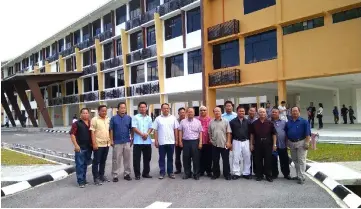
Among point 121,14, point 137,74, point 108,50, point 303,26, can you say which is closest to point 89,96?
point 108,50

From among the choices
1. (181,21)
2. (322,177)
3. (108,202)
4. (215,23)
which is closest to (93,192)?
(108,202)

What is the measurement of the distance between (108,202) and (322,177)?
4593 millimetres

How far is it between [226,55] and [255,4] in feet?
Result: 12.1

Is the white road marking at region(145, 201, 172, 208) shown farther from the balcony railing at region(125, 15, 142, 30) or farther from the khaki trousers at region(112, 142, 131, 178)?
the balcony railing at region(125, 15, 142, 30)

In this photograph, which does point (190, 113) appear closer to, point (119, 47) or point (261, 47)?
point (261, 47)

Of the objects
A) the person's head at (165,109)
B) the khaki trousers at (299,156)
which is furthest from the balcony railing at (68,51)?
the khaki trousers at (299,156)

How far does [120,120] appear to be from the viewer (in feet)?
27.0

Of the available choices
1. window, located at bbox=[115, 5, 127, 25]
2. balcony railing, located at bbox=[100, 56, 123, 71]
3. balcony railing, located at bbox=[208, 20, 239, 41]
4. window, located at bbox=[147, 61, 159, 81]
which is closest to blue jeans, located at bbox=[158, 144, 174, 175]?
balcony railing, located at bbox=[208, 20, 239, 41]

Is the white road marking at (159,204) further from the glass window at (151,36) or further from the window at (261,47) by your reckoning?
the glass window at (151,36)

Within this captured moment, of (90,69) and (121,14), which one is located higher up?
(121,14)

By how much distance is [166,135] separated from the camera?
8.37m

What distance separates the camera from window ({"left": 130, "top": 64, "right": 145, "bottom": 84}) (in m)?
31.0

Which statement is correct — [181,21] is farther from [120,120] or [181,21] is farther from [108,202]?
[108,202]

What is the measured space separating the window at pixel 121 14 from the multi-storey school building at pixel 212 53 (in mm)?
106
